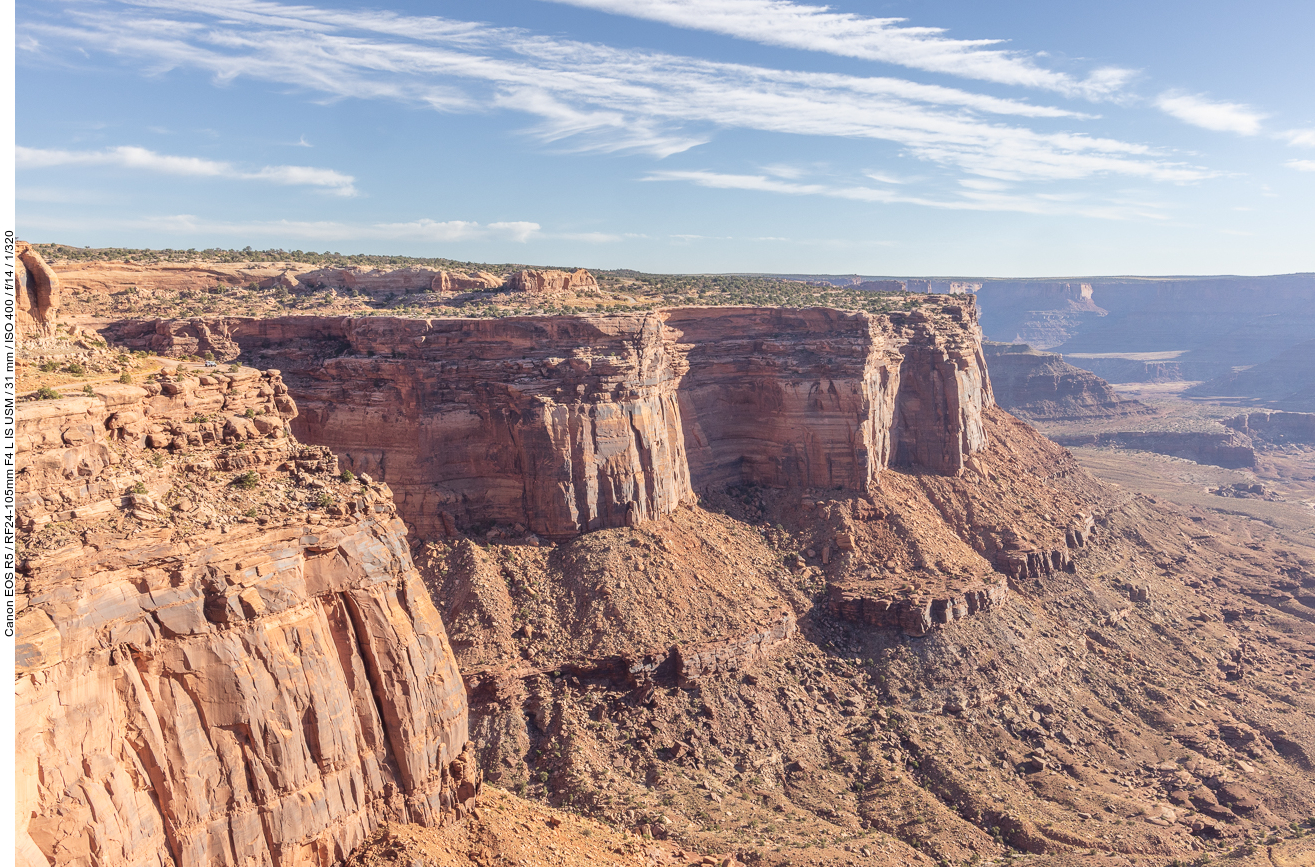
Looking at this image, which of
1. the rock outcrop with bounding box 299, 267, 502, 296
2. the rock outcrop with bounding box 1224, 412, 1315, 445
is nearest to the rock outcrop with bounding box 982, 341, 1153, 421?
the rock outcrop with bounding box 1224, 412, 1315, 445

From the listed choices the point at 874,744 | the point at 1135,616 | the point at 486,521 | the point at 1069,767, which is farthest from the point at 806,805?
the point at 1135,616

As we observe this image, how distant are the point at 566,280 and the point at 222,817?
5758 cm

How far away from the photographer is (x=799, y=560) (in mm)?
57281

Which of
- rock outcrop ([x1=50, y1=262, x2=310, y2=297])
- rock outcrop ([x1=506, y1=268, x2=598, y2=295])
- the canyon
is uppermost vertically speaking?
rock outcrop ([x1=506, y1=268, x2=598, y2=295])

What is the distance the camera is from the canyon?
18.1m

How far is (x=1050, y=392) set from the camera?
17500 cm

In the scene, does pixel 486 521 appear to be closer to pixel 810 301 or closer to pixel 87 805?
pixel 87 805

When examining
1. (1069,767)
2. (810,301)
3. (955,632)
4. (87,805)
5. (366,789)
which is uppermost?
(810,301)

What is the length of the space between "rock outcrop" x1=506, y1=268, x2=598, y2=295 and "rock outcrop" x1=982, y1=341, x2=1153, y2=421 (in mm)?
122959

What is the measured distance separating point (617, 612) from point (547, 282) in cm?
3220

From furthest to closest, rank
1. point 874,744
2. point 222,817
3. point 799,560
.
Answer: point 799,560 → point 874,744 → point 222,817

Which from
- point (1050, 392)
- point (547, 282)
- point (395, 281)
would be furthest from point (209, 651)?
point (1050, 392)

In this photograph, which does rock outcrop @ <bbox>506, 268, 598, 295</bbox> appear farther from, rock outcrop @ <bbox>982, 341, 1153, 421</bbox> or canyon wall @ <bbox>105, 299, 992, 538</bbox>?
rock outcrop @ <bbox>982, 341, 1153, 421</bbox>

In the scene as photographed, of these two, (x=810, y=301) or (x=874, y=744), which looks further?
(x=810, y=301)
